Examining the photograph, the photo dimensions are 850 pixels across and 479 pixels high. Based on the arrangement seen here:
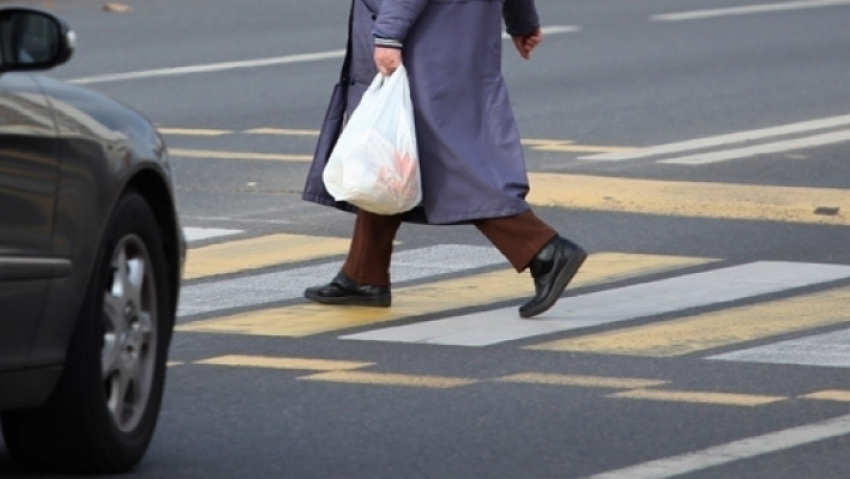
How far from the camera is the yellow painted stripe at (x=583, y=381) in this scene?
7.57 metres

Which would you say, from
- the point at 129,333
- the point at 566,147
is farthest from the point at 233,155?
the point at 129,333

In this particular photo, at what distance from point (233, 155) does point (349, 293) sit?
4716mm

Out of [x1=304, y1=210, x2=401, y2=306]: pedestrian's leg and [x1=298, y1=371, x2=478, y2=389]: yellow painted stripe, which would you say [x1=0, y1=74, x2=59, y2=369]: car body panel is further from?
[x1=304, y1=210, x2=401, y2=306]: pedestrian's leg

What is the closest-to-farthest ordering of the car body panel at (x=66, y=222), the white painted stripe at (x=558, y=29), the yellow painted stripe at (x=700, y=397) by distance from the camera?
1. the car body panel at (x=66, y=222)
2. the yellow painted stripe at (x=700, y=397)
3. the white painted stripe at (x=558, y=29)

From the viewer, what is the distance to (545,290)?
8.85 m

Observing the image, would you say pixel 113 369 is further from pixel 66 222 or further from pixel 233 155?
pixel 233 155

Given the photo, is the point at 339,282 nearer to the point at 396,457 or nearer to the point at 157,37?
the point at 396,457

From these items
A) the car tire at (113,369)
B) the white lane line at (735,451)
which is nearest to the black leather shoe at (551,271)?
the white lane line at (735,451)

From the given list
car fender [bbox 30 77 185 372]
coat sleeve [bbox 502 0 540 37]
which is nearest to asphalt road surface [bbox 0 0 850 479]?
car fender [bbox 30 77 185 372]

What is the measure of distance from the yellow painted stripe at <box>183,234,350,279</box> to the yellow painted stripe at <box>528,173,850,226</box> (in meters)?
Answer: 1.57

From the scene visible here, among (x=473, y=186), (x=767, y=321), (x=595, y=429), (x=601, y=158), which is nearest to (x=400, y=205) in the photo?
(x=473, y=186)

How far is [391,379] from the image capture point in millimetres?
7691

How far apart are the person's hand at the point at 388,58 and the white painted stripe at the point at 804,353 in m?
1.58

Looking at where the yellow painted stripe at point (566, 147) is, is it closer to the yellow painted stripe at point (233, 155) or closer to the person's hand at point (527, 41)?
the yellow painted stripe at point (233, 155)
